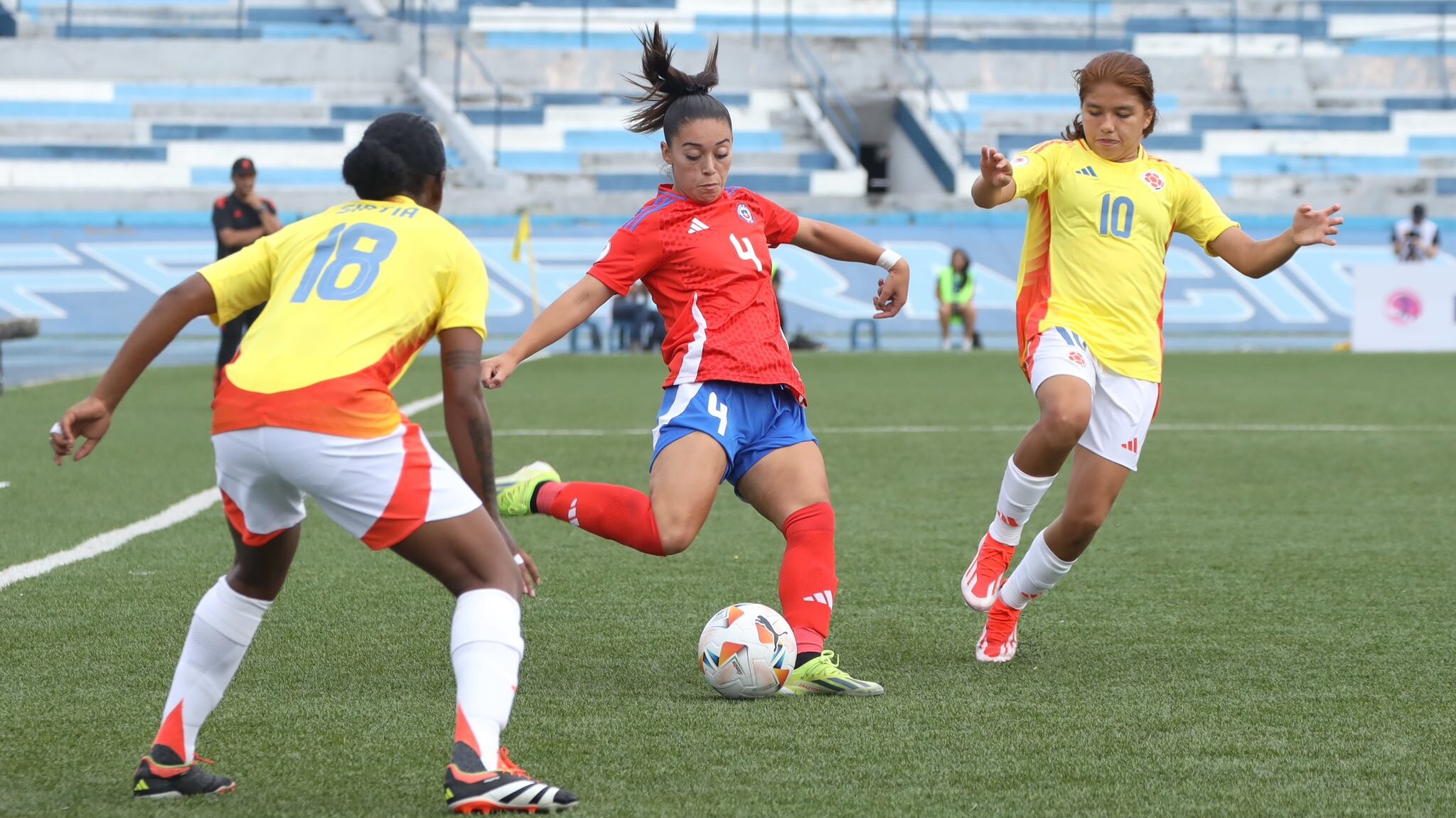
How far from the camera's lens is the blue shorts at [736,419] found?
493 centimetres

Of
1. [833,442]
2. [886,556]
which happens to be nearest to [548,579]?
[886,556]

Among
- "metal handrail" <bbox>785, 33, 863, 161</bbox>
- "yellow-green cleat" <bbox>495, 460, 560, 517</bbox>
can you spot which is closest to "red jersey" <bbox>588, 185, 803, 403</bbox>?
"yellow-green cleat" <bbox>495, 460, 560, 517</bbox>

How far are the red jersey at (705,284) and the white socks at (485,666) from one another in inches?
61.6

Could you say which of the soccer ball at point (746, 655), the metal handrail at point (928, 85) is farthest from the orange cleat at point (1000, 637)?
the metal handrail at point (928, 85)

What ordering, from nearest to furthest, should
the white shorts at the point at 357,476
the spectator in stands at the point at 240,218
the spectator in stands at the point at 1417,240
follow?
the white shorts at the point at 357,476
the spectator in stands at the point at 240,218
the spectator in stands at the point at 1417,240

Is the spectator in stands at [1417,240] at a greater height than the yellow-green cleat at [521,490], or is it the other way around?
the yellow-green cleat at [521,490]

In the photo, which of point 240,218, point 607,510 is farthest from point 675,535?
point 240,218

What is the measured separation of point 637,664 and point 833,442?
6932 millimetres

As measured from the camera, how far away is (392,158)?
11.9ft

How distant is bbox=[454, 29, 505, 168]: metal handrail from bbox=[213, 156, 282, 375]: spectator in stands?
1484 cm

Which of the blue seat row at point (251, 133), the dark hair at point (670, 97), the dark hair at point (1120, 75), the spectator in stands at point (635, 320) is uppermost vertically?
the dark hair at point (1120, 75)

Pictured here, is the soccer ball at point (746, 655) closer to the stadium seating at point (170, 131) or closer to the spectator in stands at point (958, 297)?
the spectator in stands at point (958, 297)

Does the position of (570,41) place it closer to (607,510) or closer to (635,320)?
(635,320)

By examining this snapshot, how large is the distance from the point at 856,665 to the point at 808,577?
0.41 meters
